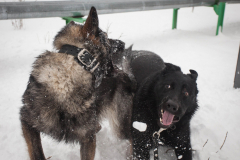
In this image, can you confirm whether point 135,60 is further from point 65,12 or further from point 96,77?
point 65,12

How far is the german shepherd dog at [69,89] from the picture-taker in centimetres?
141

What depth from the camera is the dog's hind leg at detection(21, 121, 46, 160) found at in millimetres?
1542

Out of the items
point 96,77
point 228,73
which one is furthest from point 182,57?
point 96,77

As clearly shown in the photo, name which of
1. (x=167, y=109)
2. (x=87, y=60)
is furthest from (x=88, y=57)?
(x=167, y=109)

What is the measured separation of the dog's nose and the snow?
86cm

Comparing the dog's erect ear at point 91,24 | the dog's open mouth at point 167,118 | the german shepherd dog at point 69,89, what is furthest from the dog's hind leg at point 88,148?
the dog's erect ear at point 91,24

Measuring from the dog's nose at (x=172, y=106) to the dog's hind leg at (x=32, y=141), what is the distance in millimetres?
1357

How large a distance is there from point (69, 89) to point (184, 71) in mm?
3241

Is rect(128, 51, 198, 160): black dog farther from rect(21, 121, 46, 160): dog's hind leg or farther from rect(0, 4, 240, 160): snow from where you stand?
rect(21, 121, 46, 160): dog's hind leg

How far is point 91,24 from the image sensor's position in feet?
4.76

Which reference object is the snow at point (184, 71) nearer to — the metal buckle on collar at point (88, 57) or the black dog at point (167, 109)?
the black dog at point (167, 109)

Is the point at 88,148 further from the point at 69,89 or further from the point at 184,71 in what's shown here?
the point at 184,71

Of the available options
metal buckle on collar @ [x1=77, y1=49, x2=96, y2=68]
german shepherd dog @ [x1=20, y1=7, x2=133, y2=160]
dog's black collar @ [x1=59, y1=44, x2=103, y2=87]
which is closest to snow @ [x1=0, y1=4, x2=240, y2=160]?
german shepherd dog @ [x1=20, y1=7, x2=133, y2=160]

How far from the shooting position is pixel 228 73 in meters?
3.82
